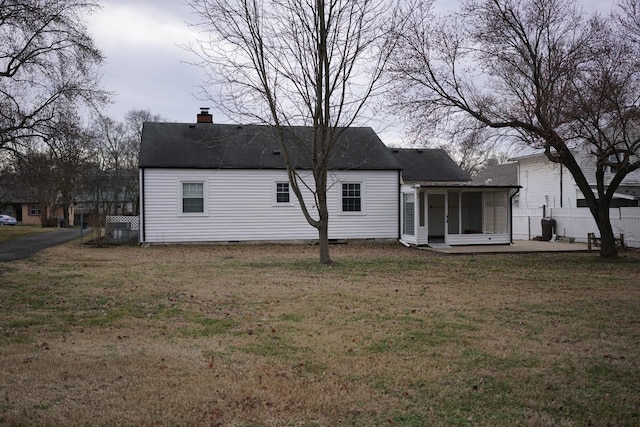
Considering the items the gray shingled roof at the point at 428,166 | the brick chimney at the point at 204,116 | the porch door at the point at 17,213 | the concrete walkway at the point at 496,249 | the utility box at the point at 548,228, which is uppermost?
the brick chimney at the point at 204,116

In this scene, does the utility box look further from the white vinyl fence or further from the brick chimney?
the brick chimney

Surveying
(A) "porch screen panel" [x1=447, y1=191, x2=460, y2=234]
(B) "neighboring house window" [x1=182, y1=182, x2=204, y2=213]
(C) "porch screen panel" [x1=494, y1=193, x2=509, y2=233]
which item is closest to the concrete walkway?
(C) "porch screen panel" [x1=494, y1=193, x2=509, y2=233]

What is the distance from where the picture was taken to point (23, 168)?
20797mm

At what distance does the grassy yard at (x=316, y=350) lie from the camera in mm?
4457

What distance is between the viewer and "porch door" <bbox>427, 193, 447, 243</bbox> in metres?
24.0

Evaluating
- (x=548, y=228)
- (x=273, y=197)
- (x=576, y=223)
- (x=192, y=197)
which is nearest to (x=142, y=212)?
(x=192, y=197)

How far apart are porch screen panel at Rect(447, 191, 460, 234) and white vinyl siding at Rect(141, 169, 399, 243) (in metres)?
2.43

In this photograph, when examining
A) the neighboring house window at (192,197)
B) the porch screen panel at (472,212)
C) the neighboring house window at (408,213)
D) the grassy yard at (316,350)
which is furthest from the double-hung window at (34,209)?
the grassy yard at (316,350)

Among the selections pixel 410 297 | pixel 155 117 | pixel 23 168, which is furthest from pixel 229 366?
pixel 155 117

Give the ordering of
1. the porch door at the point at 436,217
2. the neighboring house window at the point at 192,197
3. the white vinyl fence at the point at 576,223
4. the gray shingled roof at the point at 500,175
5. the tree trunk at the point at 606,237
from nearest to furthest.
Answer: the tree trunk at the point at 606,237
the neighboring house window at the point at 192,197
the white vinyl fence at the point at 576,223
the porch door at the point at 436,217
the gray shingled roof at the point at 500,175

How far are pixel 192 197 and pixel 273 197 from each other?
3309 mm

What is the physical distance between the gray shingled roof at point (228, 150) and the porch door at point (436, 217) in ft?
6.78

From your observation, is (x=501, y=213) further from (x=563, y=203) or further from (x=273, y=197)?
(x=273, y=197)

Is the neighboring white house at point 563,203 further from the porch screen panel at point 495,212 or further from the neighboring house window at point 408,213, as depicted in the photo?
the neighboring house window at point 408,213
